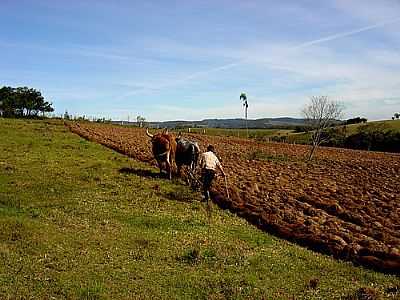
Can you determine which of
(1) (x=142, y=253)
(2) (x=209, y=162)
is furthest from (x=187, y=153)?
(1) (x=142, y=253)

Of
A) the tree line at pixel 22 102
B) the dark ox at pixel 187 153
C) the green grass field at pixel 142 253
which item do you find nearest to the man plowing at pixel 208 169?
the green grass field at pixel 142 253

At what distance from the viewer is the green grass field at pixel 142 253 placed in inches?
372

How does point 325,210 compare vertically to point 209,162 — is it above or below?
below

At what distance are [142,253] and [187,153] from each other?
10.5m

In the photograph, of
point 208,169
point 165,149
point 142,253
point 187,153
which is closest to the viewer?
point 142,253

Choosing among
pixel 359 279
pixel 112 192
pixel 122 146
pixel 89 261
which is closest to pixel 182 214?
pixel 112 192

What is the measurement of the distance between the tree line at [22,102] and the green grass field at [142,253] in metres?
88.2

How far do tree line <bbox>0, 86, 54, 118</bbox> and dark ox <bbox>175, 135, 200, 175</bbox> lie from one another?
83.7 meters

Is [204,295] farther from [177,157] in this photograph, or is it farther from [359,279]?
[177,157]

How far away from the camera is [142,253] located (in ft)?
37.4

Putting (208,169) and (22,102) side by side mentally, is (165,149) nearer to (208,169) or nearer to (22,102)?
(208,169)

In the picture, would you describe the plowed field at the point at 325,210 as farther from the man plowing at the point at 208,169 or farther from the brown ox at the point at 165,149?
the brown ox at the point at 165,149

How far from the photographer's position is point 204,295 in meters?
9.24

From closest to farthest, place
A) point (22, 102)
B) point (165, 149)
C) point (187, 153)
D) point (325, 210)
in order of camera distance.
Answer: point (325, 210) < point (165, 149) < point (187, 153) < point (22, 102)
